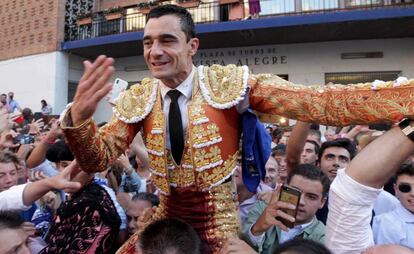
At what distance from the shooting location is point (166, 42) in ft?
7.02

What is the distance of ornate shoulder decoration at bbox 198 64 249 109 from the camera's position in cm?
219

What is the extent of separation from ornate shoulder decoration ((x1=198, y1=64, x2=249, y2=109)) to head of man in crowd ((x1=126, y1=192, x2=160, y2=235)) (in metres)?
1.59

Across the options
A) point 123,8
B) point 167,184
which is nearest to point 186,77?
point 167,184

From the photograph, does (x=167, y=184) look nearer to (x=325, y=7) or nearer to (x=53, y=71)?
(x=325, y=7)

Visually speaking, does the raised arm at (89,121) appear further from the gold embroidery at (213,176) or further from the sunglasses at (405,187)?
the sunglasses at (405,187)

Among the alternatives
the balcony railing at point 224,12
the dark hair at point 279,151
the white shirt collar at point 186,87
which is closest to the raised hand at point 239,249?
the white shirt collar at point 186,87

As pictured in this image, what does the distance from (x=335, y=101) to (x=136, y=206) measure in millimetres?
2199

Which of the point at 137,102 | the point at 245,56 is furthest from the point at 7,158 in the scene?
the point at 245,56

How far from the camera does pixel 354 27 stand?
1223 centimetres

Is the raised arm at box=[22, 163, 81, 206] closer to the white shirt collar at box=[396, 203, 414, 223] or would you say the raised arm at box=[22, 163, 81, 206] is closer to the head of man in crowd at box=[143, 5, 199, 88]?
the head of man in crowd at box=[143, 5, 199, 88]

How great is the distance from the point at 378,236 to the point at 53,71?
582 inches

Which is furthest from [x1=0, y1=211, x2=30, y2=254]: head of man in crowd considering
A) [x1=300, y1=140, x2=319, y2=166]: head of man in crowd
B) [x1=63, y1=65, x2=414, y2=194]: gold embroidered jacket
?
[x1=300, y1=140, x2=319, y2=166]: head of man in crowd

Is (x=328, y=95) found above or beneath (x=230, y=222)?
above

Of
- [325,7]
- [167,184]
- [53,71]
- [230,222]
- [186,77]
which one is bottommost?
[230,222]
